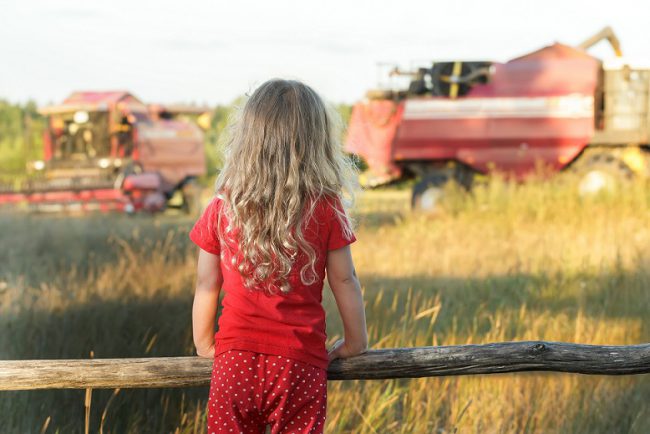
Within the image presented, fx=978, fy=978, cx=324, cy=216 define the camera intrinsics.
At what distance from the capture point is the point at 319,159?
2.70 m

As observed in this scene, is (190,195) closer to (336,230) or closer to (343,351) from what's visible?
(343,351)

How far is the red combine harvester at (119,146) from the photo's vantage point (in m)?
18.7

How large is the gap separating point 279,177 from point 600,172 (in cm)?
1261

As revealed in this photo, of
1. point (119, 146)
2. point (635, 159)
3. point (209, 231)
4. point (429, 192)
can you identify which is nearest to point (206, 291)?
point (209, 231)

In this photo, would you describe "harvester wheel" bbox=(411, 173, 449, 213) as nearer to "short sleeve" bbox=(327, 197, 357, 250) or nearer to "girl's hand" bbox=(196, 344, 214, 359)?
"girl's hand" bbox=(196, 344, 214, 359)

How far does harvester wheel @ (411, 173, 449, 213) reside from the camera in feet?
47.3

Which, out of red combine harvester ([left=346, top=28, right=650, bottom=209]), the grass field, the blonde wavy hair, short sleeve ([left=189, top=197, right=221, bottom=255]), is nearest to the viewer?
the blonde wavy hair

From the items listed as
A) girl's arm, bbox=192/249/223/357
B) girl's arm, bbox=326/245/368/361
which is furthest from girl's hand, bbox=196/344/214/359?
girl's arm, bbox=326/245/368/361

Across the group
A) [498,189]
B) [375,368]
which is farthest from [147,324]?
[498,189]

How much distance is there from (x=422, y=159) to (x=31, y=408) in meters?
11.6

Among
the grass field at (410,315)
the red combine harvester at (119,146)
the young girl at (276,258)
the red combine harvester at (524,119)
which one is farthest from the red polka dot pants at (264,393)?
the red combine harvester at (119,146)

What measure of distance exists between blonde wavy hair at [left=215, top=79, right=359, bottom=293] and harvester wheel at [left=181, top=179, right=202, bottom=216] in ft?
54.4

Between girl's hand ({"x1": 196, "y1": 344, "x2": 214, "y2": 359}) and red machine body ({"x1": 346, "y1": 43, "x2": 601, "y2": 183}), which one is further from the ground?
girl's hand ({"x1": 196, "y1": 344, "x2": 214, "y2": 359})

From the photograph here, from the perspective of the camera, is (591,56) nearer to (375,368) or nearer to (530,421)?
(530,421)
